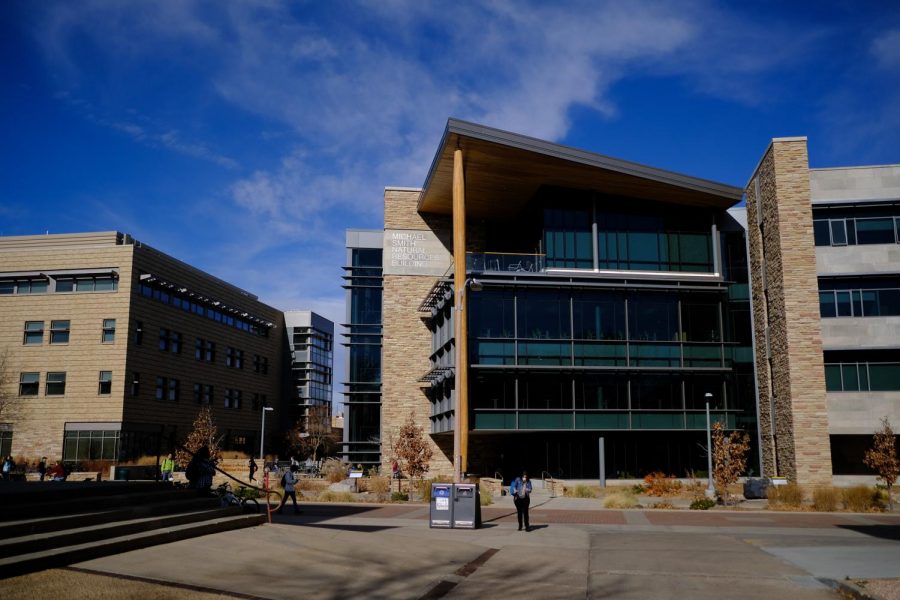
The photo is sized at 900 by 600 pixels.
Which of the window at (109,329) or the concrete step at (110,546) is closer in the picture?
the concrete step at (110,546)

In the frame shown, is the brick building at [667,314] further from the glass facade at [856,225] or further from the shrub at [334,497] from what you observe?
the shrub at [334,497]

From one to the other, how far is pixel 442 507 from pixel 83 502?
10.0 meters

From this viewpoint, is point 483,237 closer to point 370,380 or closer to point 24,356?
point 370,380

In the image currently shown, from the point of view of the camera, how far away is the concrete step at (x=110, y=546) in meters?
10.5

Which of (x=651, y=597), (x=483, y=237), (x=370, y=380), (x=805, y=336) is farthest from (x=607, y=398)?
(x=651, y=597)

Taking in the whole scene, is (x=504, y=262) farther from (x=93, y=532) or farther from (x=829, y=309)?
(x=93, y=532)

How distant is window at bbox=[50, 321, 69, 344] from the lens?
2213 inches

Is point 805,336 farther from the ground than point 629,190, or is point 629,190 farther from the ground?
point 629,190

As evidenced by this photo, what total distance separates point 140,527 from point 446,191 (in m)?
34.2

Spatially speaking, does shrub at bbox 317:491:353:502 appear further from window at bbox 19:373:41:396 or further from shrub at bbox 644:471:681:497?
window at bbox 19:373:41:396

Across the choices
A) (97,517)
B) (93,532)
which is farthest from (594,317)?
(93,532)

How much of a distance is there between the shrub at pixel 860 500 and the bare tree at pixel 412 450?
18.3m

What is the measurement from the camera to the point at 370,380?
56938mm

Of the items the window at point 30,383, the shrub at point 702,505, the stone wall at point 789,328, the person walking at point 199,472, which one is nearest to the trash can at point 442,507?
the person walking at point 199,472
